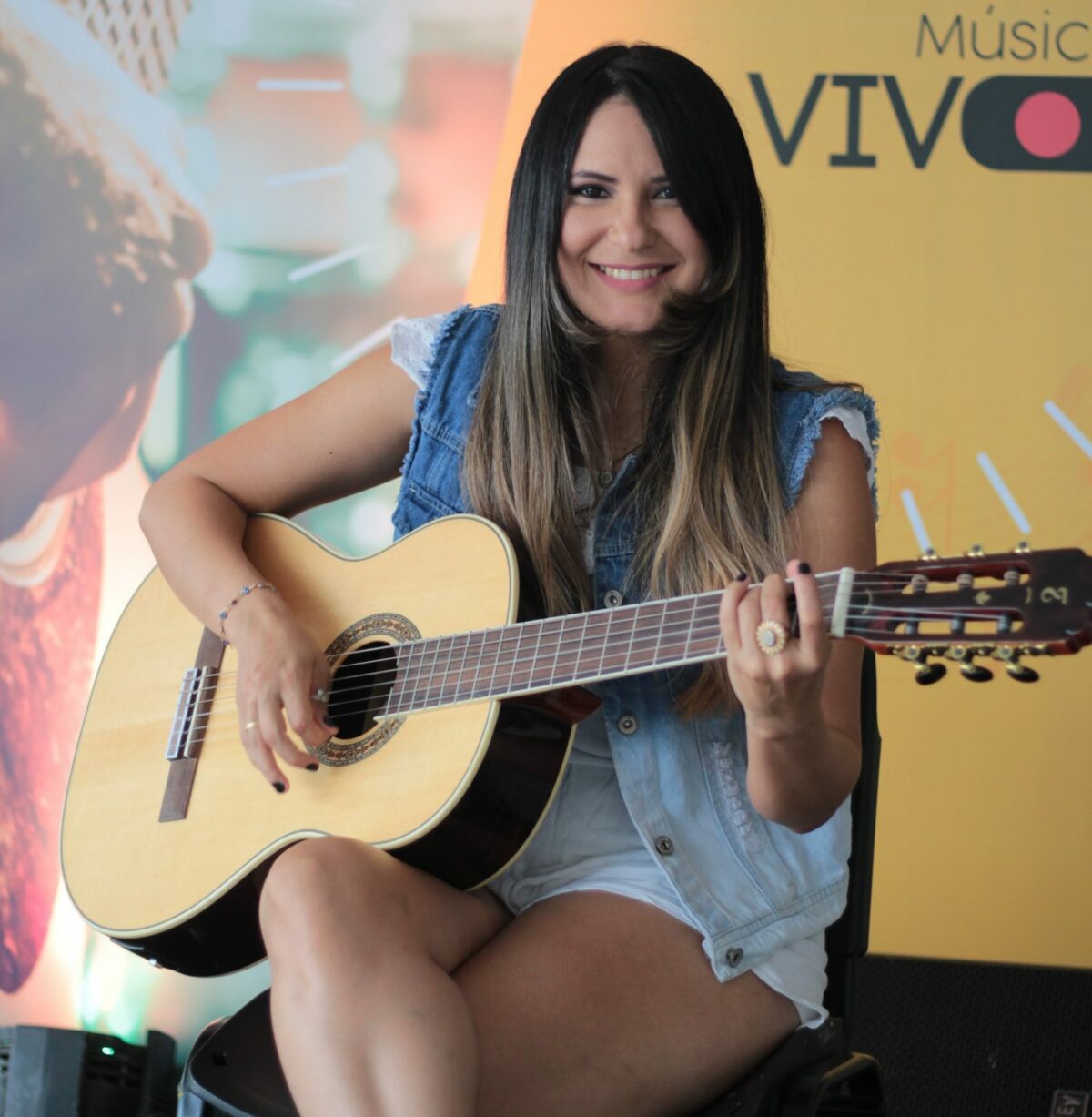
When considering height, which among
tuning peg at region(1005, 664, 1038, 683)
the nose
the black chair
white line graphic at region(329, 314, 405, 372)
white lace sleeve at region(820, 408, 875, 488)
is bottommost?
the black chair

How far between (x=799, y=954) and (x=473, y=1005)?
33 cm

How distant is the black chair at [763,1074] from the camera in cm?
124

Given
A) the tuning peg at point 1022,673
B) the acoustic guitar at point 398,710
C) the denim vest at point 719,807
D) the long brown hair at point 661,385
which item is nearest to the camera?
the tuning peg at point 1022,673

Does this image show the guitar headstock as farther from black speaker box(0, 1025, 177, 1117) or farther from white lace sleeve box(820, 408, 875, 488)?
black speaker box(0, 1025, 177, 1117)

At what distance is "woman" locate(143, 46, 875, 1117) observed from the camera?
1170mm

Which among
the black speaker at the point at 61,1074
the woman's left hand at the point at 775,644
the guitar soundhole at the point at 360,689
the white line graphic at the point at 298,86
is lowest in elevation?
the black speaker at the point at 61,1074

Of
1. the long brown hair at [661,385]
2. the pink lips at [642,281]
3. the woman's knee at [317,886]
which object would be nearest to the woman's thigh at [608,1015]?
the woman's knee at [317,886]

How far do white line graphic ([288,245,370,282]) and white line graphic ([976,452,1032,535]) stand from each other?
1.17m

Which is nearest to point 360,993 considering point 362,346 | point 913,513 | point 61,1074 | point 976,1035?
point 61,1074

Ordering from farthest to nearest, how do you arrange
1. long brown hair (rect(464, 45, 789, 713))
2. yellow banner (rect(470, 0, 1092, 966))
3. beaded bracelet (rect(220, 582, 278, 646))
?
1. yellow banner (rect(470, 0, 1092, 966))
2. beaded bracelet (rect(220, 582, 278, 646))
3. long brown hair (rect(464, 45, 789, 713))

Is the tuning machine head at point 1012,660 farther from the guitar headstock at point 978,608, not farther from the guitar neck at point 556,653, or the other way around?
the guitar neck at point 556,653

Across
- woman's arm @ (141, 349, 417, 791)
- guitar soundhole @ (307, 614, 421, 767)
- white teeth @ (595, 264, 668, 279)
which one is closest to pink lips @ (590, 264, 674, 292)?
white teeth @ (595, 264, 668, 279)

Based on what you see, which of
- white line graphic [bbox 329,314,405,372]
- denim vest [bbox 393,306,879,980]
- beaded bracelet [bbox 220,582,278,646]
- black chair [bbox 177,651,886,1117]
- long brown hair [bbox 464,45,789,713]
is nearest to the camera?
black chair [bbox 177,651,886,1117]

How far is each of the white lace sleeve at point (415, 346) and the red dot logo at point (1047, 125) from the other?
139 cm
